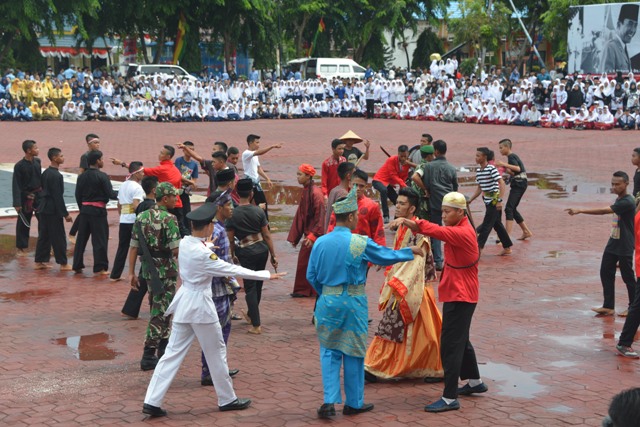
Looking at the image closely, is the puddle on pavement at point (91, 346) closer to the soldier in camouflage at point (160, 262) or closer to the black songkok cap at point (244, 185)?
the soldier in camouflage at point (160, 262)

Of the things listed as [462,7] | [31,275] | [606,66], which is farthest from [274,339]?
[462,7]

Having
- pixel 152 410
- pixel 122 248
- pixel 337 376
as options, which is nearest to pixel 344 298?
pixel 337 376

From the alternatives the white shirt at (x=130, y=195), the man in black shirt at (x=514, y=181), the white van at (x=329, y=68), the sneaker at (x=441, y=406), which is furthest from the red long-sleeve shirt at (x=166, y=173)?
the white van at (x=329, y=68)

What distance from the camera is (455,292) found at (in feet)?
23.3

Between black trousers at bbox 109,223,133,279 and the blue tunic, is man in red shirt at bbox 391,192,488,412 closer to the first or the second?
the blue tunic

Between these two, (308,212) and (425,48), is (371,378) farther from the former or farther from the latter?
(425,48)

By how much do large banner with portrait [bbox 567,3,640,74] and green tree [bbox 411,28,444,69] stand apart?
810 inches

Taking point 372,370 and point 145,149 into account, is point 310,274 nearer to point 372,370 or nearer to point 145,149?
point 372,370

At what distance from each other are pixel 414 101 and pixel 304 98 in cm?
495

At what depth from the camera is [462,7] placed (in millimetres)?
55938

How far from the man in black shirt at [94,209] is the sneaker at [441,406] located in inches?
238

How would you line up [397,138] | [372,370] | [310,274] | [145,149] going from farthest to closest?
[397,138]
[145,149]
[372,370]
[310,274]

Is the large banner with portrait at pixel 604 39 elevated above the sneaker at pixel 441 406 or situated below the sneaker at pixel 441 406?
above

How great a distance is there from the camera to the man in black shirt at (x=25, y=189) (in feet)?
43.7
